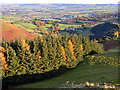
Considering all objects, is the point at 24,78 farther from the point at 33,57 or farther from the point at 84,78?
the point at 84,78

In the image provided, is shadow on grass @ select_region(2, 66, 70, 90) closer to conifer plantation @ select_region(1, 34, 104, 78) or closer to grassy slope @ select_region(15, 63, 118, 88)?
conifer plantation @ select_region(1, 34, 104, 78)

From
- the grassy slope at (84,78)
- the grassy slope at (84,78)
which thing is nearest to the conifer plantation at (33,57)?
→ the grassy slope at (84,78)

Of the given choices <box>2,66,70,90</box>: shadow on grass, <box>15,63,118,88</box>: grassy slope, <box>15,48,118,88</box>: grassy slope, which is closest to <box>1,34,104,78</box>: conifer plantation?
<box>2,66,70,90</box>: shadow on grass

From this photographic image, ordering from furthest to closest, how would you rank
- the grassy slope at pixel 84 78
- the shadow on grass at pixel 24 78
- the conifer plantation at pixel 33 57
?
the conifer plantation at pixel 33 57 → the shadow on grass at pixel 24 78 → the grassy slope at pixel 84 78

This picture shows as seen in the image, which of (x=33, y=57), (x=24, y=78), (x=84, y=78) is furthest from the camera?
(x=33, y=57)

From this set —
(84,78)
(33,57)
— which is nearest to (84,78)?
(84,78)

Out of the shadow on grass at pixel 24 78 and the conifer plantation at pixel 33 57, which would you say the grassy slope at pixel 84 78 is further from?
the conifer plantation at pixel 33 57

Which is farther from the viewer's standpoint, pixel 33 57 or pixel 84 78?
pixel 33 57

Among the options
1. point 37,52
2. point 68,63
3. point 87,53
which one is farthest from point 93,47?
point 37,52

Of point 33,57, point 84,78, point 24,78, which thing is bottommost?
point 24,78

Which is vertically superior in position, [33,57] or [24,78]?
[33,57]

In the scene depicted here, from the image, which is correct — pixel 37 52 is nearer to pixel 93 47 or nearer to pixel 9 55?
pixel 9 55
